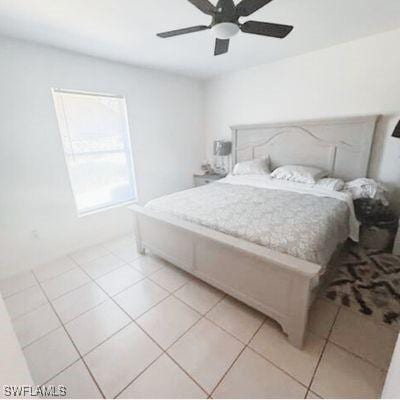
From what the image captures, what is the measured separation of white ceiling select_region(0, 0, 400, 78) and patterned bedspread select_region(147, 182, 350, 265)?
1720mm

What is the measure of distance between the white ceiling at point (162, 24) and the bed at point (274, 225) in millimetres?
969

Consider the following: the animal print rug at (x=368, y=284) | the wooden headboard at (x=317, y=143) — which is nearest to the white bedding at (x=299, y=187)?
the animal print rug at (x=368, y=284)

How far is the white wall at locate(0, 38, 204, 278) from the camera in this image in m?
2.24

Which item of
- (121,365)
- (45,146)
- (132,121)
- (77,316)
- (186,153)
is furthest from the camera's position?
(186,153)

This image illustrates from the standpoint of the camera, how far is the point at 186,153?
4.14m

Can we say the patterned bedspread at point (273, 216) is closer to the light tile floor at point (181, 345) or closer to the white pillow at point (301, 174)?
the white pillow at point (301, 174)

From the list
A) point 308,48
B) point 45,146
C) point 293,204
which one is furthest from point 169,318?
point 308,48

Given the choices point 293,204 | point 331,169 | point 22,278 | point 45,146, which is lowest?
point 22,278

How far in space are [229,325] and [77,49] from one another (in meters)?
3.24

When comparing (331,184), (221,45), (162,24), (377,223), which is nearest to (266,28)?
(221,45)

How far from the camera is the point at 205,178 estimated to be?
13.3 feet

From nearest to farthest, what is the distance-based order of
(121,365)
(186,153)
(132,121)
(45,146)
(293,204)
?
(121,365) → (293,204) → (45,146) → (132,121) → (186,153)

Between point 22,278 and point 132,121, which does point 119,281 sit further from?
point 132,121

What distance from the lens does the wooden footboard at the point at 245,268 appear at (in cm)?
142
